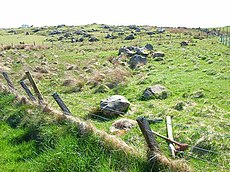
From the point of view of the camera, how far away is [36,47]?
43875 mm

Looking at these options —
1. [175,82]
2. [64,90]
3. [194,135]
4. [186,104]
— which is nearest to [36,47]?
[64,90]

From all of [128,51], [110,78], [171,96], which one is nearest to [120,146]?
[171,96]

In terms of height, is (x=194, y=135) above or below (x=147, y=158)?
below

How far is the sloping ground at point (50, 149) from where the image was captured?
22.2 ft

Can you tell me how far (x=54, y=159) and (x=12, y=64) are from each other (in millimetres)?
23740

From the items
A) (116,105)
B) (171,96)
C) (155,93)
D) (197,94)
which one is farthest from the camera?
(171,96)

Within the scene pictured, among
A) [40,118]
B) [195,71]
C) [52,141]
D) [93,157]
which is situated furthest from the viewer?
[195,71]

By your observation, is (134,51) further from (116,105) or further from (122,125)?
(122,125)

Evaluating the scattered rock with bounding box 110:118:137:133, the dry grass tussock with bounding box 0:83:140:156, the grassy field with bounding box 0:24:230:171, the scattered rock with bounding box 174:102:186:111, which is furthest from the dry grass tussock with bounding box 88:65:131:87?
the dry grass tussock with bounding box 0:83:140:156

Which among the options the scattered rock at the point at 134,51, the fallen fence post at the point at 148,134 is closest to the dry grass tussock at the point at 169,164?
the fallen fence post at the point at 148,134

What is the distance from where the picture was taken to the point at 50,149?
7773 mm

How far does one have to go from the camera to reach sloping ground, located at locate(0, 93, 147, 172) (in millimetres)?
6777

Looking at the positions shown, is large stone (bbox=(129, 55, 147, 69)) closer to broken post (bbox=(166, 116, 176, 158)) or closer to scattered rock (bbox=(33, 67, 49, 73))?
scattered rock (bbox=(33, 67, 49, 73))

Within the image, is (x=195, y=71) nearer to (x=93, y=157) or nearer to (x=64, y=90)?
(x=64, y=90)
